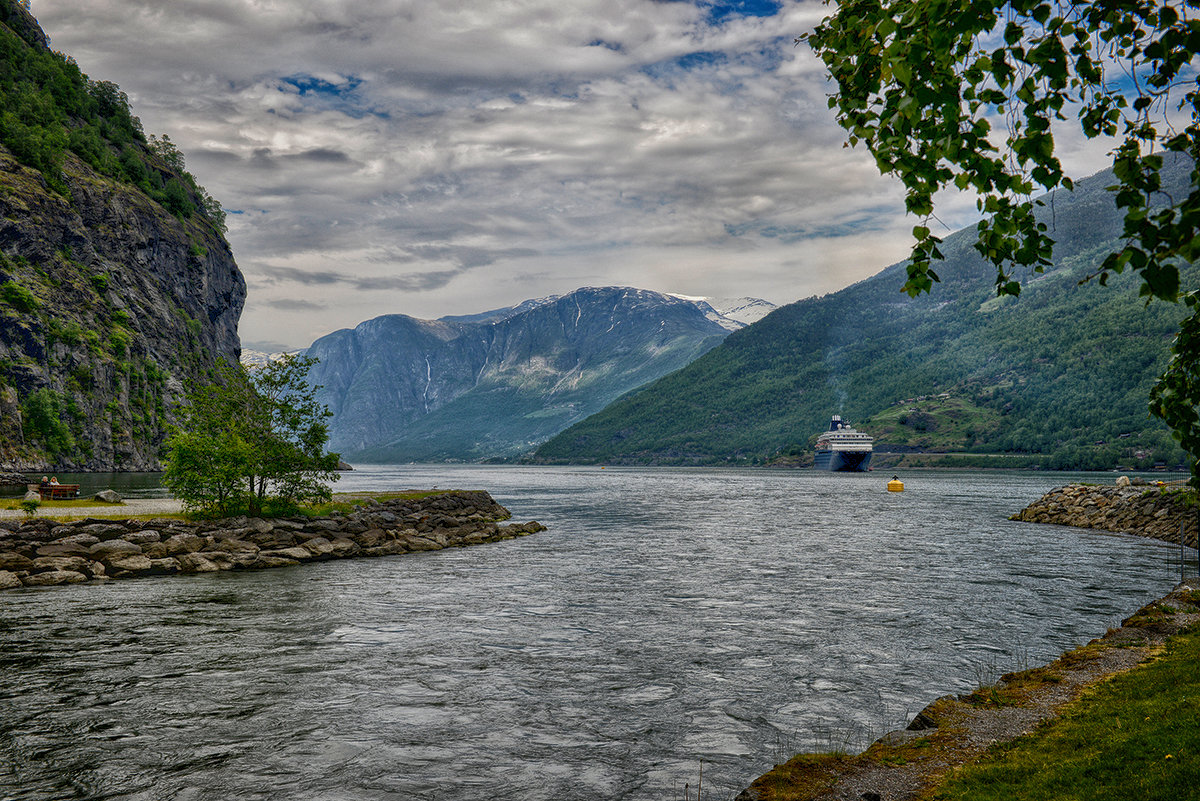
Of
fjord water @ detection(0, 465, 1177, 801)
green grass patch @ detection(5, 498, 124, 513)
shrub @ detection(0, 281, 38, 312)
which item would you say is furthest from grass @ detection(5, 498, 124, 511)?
shrub @ detection(0, 281, 38, 312)

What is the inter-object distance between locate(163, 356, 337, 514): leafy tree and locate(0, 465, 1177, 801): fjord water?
8.79 m

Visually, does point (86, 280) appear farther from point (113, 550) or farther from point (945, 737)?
point (945, 737)

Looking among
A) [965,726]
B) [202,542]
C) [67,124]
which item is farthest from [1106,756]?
[67,124]

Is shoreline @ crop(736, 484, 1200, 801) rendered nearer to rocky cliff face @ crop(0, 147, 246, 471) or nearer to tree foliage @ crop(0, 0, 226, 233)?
rocky cliff face @ crop(0, 147, 246, 471)

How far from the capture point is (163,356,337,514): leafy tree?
4162cm

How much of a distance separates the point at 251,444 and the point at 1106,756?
42.5m

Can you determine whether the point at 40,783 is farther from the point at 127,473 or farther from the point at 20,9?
the point at 20,9

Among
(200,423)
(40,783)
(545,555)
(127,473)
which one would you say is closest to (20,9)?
(127,473)

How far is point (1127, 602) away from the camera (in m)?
27.3

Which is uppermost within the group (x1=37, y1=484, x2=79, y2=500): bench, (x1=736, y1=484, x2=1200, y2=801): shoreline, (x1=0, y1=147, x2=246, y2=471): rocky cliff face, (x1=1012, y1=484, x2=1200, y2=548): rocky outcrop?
(x1=0, y1=147, x2=246, y2=471): rocky cliff face

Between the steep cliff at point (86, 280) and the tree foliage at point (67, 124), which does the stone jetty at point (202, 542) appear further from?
the tree foliage at point (67, 124)

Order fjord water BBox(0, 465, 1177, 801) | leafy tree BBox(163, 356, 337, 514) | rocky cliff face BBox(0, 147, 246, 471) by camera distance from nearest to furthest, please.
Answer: fjord water BBox(0, 465, 1177, 801), leafy tree BBox(163, 356, 337, 514), rocky cliff face BBox(0, 147, 246, 471)

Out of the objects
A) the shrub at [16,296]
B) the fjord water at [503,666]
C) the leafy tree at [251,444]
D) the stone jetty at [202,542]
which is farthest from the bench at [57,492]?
the shrub at [16,296]

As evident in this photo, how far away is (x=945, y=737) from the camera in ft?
38.9
